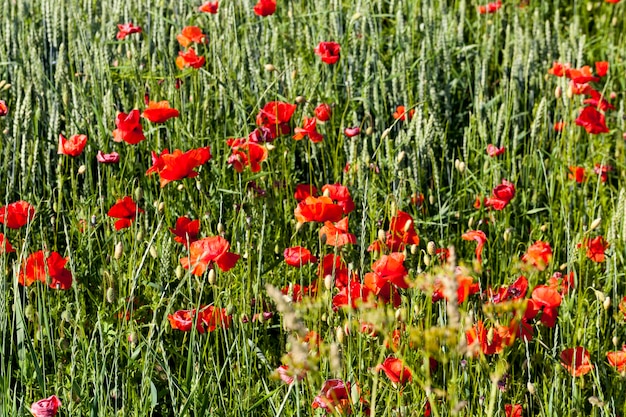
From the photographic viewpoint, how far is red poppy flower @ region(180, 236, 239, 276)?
69.8 inches

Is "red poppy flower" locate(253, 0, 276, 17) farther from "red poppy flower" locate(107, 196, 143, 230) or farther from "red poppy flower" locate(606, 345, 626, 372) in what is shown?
"red poppy flower" locate(606, 345, 626, 372)

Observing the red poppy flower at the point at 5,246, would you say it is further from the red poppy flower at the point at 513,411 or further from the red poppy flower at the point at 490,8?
the red poppy flower at the point at 490,8

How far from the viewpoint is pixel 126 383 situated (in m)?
1.78

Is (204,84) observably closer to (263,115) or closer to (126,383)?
(263,115)

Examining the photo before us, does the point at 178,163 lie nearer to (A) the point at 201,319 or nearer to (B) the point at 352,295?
(A) the point at 201,319

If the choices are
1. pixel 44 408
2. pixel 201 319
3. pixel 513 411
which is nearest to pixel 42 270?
pixel 201 319

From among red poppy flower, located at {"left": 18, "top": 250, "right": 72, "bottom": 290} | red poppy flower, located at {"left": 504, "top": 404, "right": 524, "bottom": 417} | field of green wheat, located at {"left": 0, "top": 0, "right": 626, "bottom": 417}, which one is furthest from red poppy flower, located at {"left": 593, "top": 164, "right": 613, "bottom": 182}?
red poppy flower, located at {"left": 18, "top": 250, "right": 72, "bottom": 290}

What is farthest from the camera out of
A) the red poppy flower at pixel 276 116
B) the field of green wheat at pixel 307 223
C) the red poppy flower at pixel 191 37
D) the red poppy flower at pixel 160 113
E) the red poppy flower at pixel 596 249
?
the red poppy flower at pixel 191 37

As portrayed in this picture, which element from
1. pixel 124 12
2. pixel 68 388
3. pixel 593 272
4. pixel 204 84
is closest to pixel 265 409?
pixel 68 388

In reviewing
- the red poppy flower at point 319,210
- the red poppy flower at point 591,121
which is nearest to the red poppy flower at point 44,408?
the red poppy flower at point 319,210

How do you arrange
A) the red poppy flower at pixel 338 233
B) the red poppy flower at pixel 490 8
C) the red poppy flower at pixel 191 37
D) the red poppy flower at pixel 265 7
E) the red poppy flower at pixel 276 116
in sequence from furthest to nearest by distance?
1. the red poppy flower at pixel 490 8
2. the red poppy flower at pixel 191 37
3. the red poppy flower at pixel 265 7
4. the red poppy flower at pixel 276 116
5. the red poppy flower at pixel 338 233

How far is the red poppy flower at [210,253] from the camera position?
1.77m

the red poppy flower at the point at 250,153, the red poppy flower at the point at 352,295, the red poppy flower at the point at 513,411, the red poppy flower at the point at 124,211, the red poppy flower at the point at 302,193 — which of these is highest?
the red poppy flower at the point at 250,153

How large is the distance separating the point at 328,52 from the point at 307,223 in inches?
19.9
